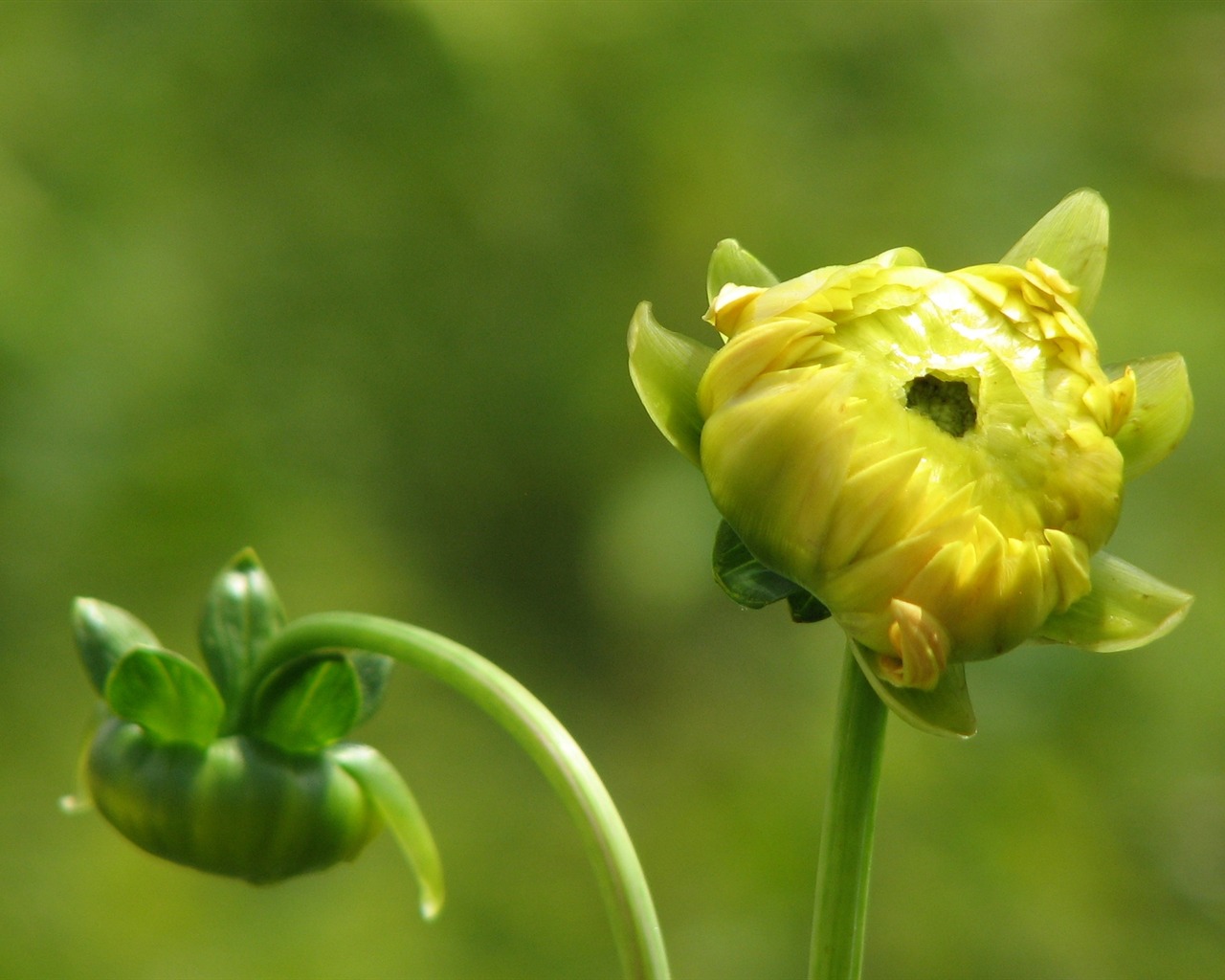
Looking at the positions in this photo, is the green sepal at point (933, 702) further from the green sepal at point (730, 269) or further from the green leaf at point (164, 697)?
the green leaf at point (164, 697)

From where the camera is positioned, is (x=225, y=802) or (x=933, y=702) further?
(x=225, y=802)

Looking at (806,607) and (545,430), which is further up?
(545,430)

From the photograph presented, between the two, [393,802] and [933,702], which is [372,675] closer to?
[393,802]

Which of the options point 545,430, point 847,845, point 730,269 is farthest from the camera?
point 545,430

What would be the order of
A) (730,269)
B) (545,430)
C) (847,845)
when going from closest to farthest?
(847,845) → (730,269) → (545,430)

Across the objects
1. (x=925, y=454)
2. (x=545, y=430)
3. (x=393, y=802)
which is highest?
(x=545, y=430)

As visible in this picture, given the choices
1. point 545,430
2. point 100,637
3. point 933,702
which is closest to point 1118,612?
point 933,702

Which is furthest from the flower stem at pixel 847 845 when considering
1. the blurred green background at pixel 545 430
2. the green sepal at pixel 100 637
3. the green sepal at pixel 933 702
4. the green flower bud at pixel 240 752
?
the blurred green background at pixel 545 430

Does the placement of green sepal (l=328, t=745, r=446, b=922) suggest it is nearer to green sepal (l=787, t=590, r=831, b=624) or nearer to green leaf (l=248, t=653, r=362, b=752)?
green leaf (l=248, t=653, r=362, b=752)
